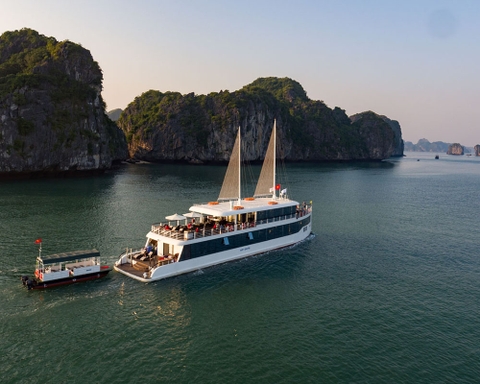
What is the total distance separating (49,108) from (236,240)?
9311 cm

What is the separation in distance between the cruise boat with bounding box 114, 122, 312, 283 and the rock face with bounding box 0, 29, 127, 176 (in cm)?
7761

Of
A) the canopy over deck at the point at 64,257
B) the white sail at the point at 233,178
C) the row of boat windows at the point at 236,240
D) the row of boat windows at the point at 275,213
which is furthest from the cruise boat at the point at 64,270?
the row of boat windows at the point at 275,213

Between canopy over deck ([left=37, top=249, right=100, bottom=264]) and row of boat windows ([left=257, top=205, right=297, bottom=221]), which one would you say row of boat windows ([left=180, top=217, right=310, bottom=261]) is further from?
canopy over deck ([left=37, top=249, right=100, bottom=264])

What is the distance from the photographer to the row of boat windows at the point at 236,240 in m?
34.9

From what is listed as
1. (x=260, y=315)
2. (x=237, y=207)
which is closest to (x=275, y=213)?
(x=237, y=207)

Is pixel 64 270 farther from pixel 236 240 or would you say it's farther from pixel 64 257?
pixel 236 240

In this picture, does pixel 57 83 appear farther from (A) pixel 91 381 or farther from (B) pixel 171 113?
(A) pixel 91 381

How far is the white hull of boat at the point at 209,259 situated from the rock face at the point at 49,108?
81721 millimetres

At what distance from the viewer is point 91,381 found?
1988 cm

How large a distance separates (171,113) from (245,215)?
517 feet

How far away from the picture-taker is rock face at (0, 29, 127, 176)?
326ft

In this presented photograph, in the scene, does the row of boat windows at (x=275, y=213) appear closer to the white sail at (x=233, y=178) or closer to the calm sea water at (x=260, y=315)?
the white sail at (x=233, y=178)

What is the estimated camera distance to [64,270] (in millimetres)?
31266

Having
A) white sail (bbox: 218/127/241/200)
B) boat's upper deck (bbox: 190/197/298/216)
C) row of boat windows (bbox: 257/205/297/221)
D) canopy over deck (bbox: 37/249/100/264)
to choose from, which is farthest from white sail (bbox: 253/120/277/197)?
canopy over deck (bbox: 37/249/100/264)
